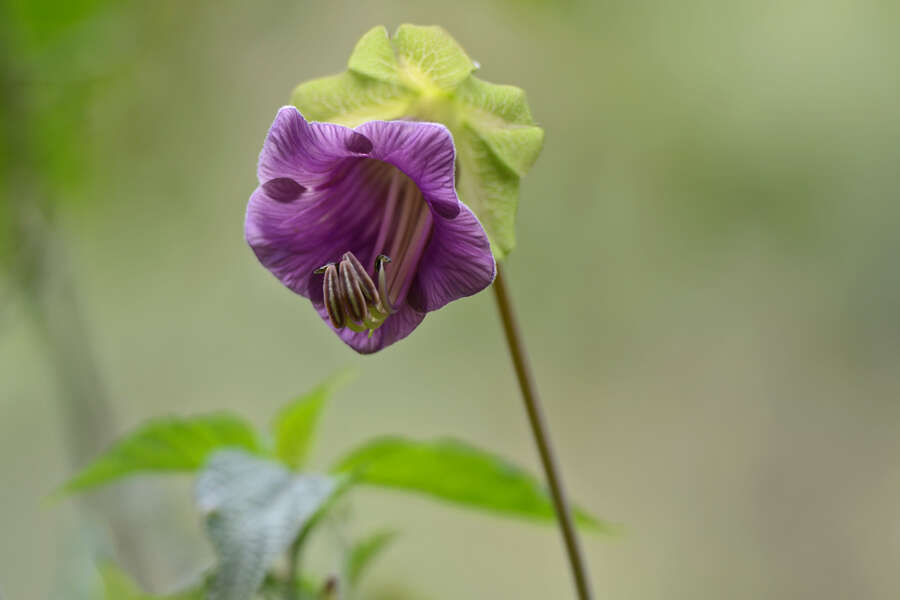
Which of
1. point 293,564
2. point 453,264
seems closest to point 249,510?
point 293,564

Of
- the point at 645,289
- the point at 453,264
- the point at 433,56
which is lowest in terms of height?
the point at 645,289

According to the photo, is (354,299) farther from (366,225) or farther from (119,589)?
(119,589)

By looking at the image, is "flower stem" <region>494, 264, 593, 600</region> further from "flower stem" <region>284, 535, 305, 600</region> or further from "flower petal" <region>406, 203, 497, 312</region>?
"flower stem" <region>284, 535, 305, 600</region>

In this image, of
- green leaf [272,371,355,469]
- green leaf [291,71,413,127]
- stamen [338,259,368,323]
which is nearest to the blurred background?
green leaf [272,371,355,469]

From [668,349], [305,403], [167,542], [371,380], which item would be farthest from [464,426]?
[305,403]

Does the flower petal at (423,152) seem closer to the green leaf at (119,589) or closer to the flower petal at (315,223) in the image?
the flower petal at (315,223)

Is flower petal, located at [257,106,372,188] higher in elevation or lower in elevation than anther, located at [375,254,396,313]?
higher

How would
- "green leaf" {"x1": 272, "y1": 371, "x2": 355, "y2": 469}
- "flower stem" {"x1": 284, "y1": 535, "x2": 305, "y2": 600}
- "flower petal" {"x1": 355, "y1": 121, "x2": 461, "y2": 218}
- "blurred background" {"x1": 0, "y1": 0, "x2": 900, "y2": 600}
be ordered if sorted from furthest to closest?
1. "blurred background" {"x1": 0, "y1": 0, "x2": 900, "y2": 600}
2. "green leaf" {"x1": 272, "y1": 371, "x2": 355, "y2": 469}
3. "flower stem" {"x1": 284, "y1": 535, "x2": 305, "y2": 600}
4. "flower petal" {"x1": 355, "y1": 121, "x2": 461, "y2": 218}

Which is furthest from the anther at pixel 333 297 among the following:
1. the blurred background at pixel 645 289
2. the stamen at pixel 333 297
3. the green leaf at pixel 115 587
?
the blurred background at pixel 645 289
